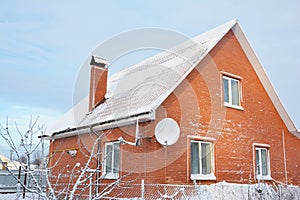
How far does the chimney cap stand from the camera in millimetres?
14539

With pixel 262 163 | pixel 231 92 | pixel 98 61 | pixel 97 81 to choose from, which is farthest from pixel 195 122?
pixel 98 61

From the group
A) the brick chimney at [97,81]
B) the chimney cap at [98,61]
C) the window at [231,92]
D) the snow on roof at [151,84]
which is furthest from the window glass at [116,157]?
the chimney cap at [98,61]

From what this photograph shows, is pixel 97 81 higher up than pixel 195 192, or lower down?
higher up

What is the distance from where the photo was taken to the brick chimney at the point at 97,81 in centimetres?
1376

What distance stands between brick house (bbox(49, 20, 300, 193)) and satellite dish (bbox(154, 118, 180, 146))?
10cm

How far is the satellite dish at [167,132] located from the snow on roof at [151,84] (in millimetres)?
701

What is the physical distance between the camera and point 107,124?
10.4 meters

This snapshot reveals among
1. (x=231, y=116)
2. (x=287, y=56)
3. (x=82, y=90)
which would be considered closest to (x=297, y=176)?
(x=231, y=116)

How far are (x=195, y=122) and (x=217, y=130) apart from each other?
44.4 inches

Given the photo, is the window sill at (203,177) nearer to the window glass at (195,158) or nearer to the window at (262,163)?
the window glass at (195,158)

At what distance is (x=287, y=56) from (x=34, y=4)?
787 inches

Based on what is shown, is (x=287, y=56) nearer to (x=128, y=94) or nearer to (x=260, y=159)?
(x=260, y=159)

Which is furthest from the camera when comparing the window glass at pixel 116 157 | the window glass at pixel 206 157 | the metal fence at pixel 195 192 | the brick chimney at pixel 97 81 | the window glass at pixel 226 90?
the brick chimney at pixel 97 81

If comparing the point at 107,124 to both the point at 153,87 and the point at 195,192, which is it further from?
the point at 195,192
